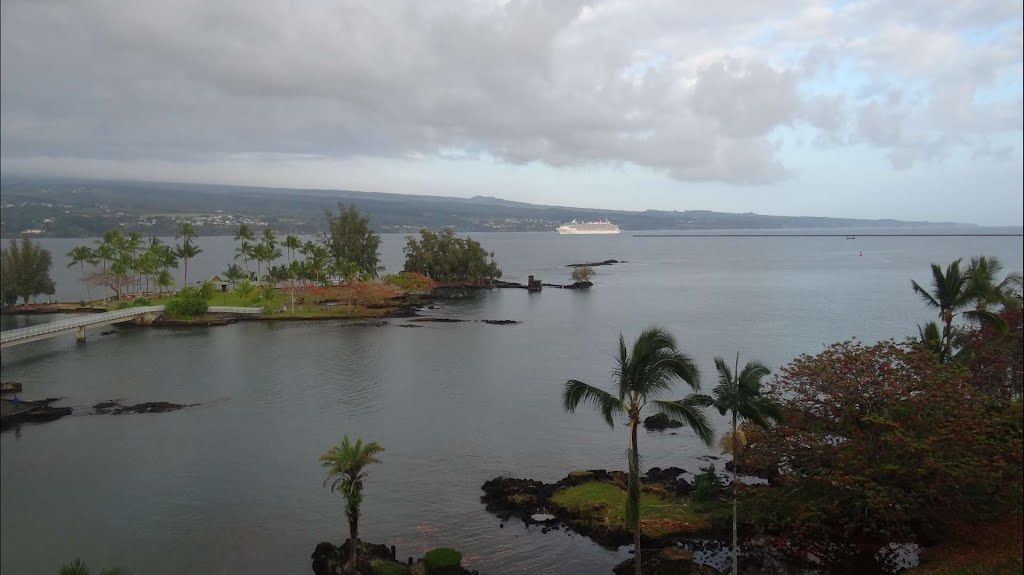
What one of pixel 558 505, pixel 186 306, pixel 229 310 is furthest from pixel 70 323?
pixel 558 505

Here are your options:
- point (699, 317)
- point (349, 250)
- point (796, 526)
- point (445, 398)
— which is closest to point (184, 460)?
point (445, 398)

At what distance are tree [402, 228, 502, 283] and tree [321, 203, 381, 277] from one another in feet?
17.6

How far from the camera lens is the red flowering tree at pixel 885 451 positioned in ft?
52.7

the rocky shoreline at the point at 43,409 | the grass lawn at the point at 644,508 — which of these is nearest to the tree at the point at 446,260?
the rocky shoreline at the point at 43,409

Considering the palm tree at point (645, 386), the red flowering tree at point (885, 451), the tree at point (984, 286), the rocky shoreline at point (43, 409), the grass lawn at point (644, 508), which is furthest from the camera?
the rocky shoreline at point (43, 409)

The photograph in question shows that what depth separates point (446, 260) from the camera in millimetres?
96688

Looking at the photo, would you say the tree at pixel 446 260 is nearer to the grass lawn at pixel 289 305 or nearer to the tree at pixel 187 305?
the grass lawn at pixel 289 305

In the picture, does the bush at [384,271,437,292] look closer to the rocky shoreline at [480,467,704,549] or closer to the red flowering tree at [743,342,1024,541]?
the rocky shoreline at [480,467,704,549]

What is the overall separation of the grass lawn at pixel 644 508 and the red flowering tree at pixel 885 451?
205 cm

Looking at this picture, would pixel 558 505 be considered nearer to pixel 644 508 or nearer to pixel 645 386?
pixel 644 508

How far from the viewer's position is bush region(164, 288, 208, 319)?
60500 mm

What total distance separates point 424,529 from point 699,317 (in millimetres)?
49459

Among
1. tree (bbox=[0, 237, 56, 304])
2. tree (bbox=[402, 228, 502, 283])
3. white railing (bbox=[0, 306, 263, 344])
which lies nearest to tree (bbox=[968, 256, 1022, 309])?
tree (bbox=[0, 237, 56, 304])

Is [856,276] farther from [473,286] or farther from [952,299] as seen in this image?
[952,299]
